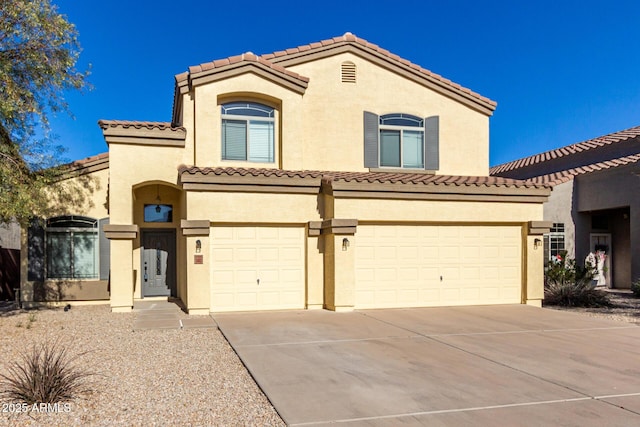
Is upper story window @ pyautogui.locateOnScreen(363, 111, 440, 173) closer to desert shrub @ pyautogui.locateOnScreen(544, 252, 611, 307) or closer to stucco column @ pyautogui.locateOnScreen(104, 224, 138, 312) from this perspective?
desert shrub @ pyautogui.locateOnScreen(544, 252, 611, 307)

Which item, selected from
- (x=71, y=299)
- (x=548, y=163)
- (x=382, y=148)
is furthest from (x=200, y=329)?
(x=548, y=163)

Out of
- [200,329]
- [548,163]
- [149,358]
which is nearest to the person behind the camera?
[149,358]

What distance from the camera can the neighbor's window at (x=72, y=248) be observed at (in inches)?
610

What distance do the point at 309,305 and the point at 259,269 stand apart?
1.65m

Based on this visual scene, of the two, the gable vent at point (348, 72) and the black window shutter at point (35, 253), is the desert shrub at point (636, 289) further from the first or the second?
the black window shutter at point (35, 253)

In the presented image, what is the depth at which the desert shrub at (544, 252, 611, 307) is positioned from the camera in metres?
15.0

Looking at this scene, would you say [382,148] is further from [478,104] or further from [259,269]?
[259,269]

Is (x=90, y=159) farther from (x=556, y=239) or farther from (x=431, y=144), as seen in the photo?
(x=556, y=239)

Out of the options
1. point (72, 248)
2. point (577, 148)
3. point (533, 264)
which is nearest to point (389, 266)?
point (533, 264)

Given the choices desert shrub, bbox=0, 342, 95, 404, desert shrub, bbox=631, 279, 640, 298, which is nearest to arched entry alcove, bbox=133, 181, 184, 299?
desert shrub, bbox=0, 342, 95, 404

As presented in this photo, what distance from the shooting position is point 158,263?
54.3ft

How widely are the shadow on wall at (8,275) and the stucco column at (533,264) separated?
16.5 metres

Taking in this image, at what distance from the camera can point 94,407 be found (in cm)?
592

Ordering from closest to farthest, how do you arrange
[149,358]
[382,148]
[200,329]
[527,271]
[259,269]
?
1. [149,358]
2. [200,329]
3. [259,269]
4. [527,271]
5. [382,148]
